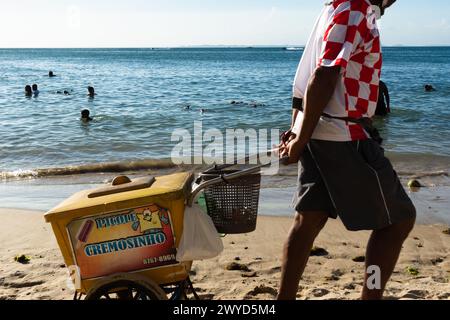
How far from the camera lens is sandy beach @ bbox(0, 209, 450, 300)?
396 cm

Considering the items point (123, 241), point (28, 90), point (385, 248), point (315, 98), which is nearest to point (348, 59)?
point (315, 98)

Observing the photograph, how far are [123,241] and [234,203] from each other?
0.65m

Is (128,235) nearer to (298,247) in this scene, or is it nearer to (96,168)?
(298,247)

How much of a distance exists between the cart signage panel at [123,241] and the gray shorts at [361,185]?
33.7 inches

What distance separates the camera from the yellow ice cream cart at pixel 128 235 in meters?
2.79

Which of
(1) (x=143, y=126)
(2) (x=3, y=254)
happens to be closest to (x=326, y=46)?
(2) (x=3, y=254)

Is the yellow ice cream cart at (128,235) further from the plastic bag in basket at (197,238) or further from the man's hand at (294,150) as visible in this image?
the man's hand at (294,150)

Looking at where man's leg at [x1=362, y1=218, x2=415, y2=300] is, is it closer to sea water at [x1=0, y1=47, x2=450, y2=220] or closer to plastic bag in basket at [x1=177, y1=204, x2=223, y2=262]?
plastic bag in basket at [x1=177, y1=204, x2=223, y2=262]

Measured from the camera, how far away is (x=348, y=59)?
2480 millimetres

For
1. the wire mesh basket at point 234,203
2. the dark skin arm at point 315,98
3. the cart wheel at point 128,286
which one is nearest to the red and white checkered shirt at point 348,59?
the dark skin arm at point 315,98

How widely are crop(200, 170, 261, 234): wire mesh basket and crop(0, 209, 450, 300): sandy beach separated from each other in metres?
1.03

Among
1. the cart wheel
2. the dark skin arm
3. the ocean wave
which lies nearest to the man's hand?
the dark skin arm
